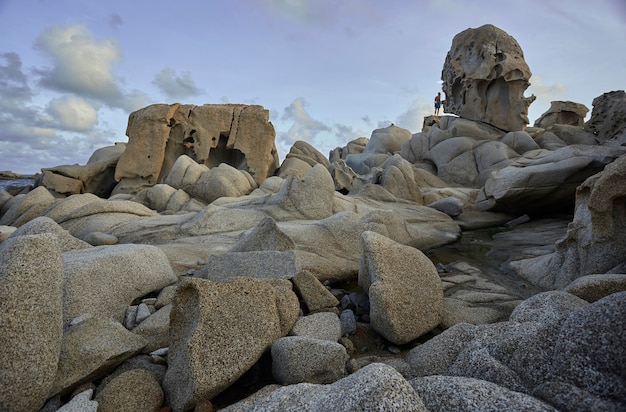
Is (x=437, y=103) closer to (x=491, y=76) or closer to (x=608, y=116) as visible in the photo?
(x=491, y=76)

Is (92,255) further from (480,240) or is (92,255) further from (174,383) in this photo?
(480,240)

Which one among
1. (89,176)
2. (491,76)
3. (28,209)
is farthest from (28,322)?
(491,76)

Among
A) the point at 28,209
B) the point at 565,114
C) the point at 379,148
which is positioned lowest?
the point at 28,209

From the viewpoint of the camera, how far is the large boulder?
57.0ft

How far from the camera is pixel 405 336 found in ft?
13.8

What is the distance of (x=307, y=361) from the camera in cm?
314

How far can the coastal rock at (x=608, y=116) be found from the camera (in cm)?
1859

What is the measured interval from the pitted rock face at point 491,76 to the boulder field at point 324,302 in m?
9.66

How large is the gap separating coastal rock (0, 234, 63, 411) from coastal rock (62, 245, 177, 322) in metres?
1.23

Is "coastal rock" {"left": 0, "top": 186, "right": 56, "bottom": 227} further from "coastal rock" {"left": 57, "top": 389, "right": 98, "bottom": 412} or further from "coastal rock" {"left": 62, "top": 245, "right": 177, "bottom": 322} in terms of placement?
"coastal rock" {"left": 57, "top": 389, "right": 98, "bottom": 412}


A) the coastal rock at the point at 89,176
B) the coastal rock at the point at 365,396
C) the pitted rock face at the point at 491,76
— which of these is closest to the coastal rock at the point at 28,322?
the coastal rock at the point at 365,396

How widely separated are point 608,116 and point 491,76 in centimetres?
623

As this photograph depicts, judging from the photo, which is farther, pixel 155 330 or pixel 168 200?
pixel 168 200

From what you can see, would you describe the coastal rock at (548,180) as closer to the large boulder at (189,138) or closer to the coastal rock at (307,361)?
the large boulder at (189,138)
